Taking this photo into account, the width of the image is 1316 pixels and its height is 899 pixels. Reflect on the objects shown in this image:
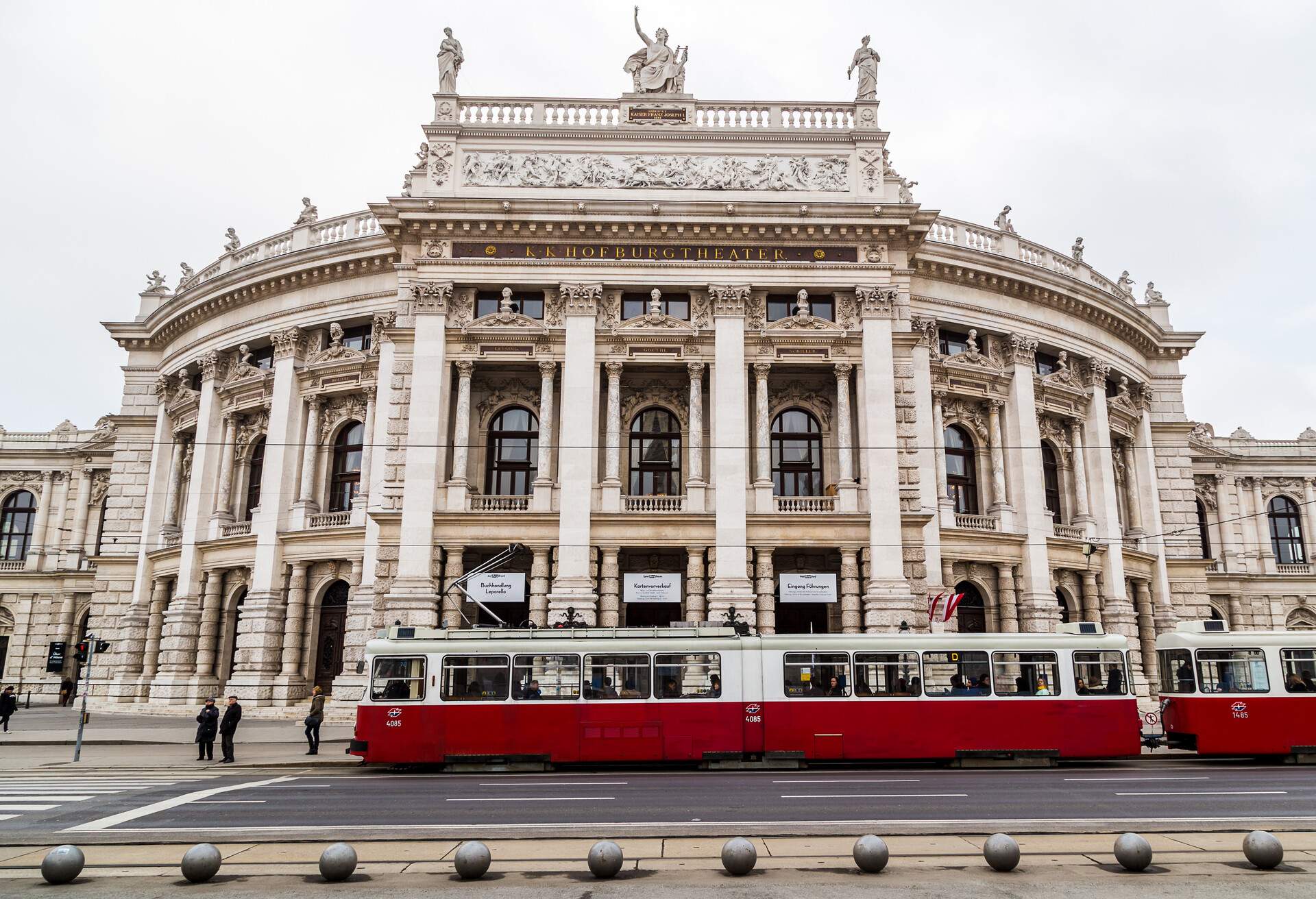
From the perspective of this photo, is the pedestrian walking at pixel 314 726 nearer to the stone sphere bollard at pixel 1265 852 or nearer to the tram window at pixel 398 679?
the tram window at pixel 398 679

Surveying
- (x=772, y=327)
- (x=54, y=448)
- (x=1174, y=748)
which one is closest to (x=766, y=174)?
(x=772, y=327)

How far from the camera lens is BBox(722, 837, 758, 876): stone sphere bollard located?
964cm

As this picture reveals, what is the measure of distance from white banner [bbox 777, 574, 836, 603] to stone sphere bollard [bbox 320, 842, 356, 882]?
24.9 metres

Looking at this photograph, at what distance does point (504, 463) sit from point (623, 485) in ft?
15.7

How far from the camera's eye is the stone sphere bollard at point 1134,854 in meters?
9.70

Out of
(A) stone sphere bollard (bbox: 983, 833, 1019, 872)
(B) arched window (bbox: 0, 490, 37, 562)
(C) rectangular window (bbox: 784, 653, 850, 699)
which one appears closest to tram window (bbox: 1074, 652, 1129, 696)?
(C) rectangular window (bbox: 784, 653, 850, 699)

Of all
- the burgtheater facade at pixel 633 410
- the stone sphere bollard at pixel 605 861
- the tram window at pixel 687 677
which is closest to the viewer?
the stone sphere bollard at pixel 605 861

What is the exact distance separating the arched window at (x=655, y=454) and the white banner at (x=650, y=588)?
12.4 ft

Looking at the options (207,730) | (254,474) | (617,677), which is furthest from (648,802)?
(254,474)

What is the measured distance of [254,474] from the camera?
139 ft

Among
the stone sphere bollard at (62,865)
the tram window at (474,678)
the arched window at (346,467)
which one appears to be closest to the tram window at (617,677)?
the tram window at (474,678)

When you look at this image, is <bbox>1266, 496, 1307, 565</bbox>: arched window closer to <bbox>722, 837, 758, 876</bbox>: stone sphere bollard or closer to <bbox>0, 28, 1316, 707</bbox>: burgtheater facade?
<bbox>0, 28, 1316, 707</bbox>: burgtheater facade

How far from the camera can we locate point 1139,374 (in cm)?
4788

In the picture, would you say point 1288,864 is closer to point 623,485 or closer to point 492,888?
point 492,888
